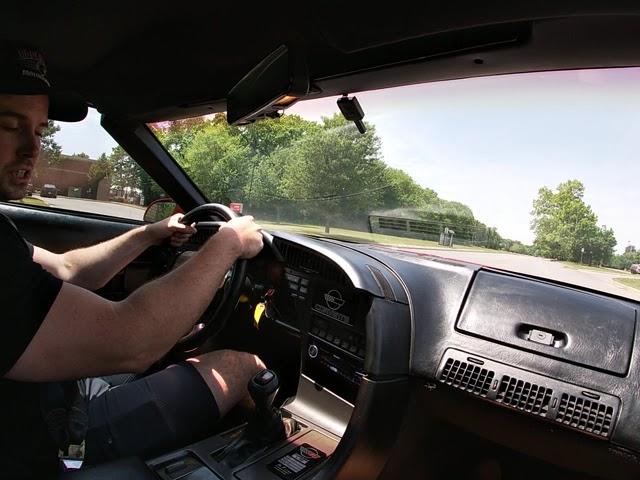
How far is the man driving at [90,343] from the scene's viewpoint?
1058 mm

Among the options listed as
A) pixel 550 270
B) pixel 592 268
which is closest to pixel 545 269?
pixel 550 270

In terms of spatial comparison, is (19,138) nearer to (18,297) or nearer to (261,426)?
(18,297)

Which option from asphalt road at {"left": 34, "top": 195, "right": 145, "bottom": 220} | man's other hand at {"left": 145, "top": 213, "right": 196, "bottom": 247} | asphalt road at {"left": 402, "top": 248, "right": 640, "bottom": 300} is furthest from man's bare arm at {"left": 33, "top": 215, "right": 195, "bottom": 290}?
asphalt road at {"left": 402, "top": 248, "right": 640, "bottom": 300}

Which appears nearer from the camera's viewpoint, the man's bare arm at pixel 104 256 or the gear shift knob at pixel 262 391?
the gear shift knob at pixel 262 391

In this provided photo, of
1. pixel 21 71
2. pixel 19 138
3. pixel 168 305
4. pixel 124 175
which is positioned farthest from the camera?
pixel 124 175

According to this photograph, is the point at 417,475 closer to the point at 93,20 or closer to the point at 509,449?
the point at 509,449

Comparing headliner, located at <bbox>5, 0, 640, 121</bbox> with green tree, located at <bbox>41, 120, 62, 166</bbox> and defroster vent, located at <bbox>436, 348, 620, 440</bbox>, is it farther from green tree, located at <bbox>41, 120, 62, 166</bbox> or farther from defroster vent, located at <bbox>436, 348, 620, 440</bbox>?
defroster vent, located at <bbox>436, 348, 620, 440</bbox>

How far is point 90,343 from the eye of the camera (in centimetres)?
112

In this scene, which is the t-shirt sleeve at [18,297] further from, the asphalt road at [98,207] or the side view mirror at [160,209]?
the asphalt road at [98,207]

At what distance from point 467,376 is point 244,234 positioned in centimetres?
94

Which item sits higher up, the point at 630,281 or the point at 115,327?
the point at 630,281

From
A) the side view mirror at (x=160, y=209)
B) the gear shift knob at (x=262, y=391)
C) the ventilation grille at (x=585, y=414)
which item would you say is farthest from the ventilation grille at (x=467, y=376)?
the side view mirror at (x=160, y=209)

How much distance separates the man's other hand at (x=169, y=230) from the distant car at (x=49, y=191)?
1.32 m

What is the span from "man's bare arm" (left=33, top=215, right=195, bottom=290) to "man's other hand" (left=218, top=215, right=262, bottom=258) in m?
0.65
